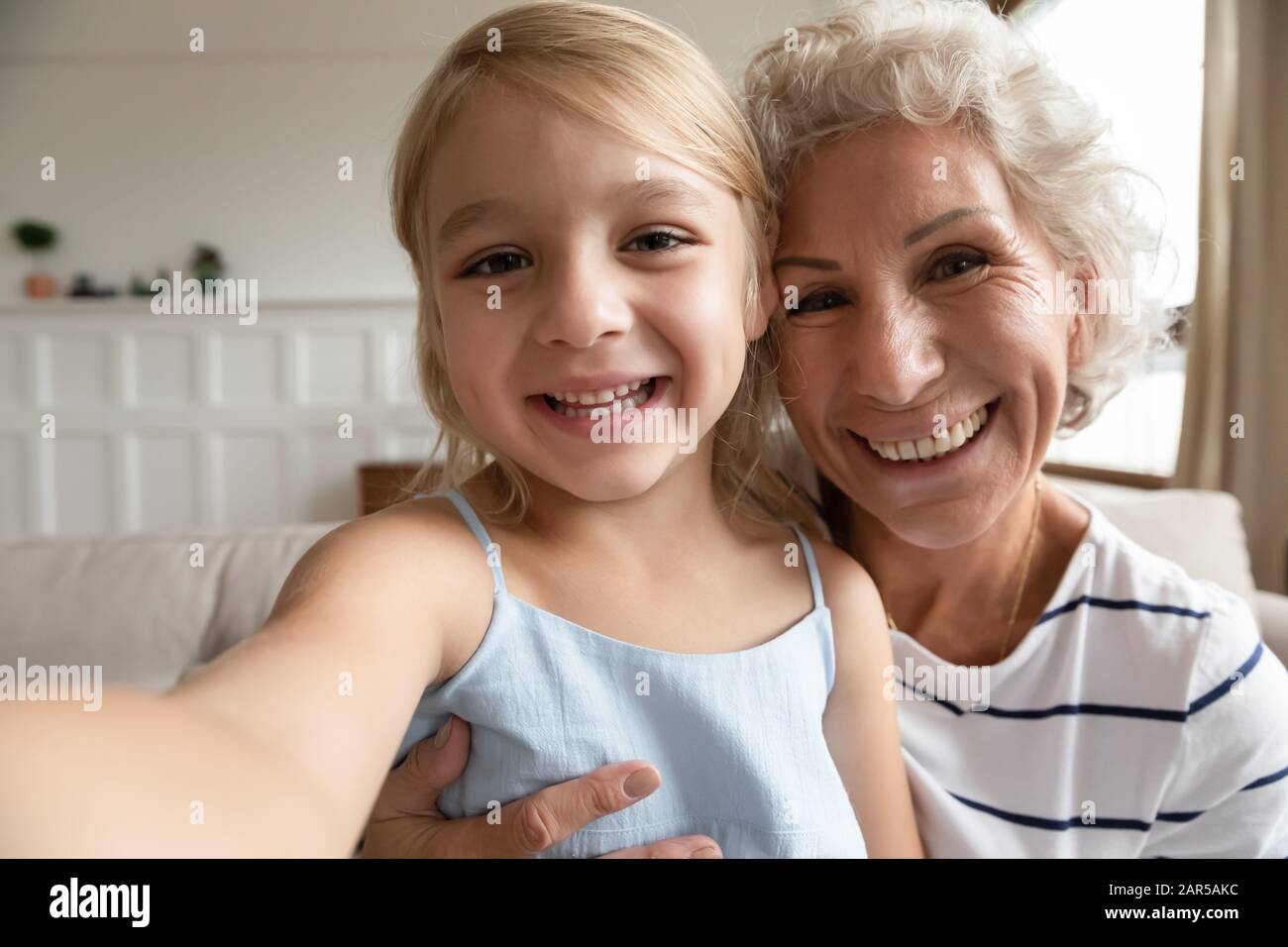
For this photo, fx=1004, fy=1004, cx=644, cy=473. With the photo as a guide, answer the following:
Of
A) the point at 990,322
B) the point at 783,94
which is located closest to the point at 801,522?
the point at 990,322

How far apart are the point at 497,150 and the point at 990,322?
0.54 meters

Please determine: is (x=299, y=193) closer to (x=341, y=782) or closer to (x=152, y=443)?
(x=152, y=443)

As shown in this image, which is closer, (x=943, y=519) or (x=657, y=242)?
(x=657, y=242)

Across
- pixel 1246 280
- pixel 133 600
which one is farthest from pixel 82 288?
pixel 1246 280

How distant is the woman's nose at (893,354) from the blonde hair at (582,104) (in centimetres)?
12

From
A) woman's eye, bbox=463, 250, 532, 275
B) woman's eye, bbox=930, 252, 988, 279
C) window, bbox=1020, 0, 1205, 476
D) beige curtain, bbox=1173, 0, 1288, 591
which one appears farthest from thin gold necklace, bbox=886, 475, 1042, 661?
window, bbox=1020, 0, 1205, 476

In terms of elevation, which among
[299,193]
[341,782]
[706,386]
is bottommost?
[341,782]

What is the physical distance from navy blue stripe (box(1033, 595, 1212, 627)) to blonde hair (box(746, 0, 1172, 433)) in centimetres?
30

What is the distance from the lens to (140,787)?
0.43 meters

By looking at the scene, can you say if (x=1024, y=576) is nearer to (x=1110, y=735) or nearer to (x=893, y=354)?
(x=1110, y=735)

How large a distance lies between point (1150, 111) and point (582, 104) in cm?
401

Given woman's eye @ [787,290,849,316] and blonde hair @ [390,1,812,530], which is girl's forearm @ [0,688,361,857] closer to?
blonde hair @ [390,1,812,530]

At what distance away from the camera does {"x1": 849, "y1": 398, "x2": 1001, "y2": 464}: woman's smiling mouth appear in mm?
1082

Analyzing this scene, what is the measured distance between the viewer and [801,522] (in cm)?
114
